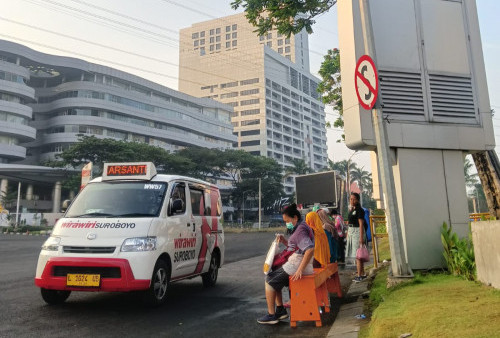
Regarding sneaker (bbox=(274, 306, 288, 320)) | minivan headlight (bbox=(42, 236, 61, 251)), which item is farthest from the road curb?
minivan headlight (bbox=(42, 236, 61, 251))

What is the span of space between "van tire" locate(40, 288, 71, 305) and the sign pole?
532cm

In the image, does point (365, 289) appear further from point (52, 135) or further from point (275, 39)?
point (275, 39)

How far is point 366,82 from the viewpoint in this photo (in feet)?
20.4

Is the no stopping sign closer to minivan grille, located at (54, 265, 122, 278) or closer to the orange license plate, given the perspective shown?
minivan grille, located at (54, 265, 122, 278)

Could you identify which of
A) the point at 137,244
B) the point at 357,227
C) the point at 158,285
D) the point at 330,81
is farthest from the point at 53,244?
the point at 330,81

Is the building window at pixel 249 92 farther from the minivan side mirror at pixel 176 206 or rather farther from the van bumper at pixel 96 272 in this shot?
the van bumper at pixel 96 272

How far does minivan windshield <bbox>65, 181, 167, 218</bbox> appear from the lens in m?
6.25

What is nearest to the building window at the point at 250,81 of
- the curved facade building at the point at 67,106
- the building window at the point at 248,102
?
the building window at the point at 248,102

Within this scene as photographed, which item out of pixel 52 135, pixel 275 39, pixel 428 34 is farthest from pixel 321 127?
pixel 428 34

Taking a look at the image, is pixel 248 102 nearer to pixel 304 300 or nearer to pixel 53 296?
pixel 53 296

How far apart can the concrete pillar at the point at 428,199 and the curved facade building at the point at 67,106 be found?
57337mm

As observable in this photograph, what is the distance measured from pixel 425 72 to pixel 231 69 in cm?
11261

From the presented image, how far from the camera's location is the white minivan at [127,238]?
18.0 feet

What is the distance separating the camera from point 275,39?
144m
